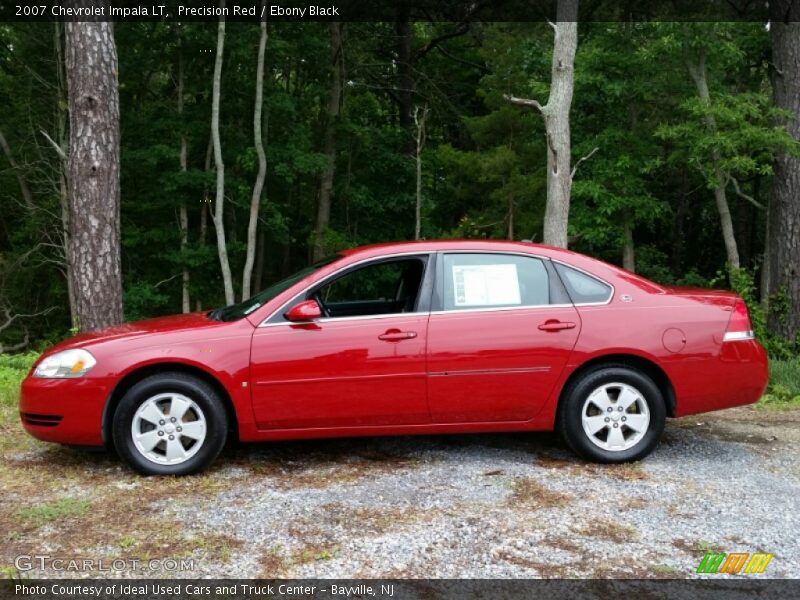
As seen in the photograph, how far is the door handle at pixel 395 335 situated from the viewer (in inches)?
189

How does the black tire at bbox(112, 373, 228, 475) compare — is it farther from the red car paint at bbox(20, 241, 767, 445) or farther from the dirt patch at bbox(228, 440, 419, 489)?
the dirt patch at bbox(228, 440, 419, 489)

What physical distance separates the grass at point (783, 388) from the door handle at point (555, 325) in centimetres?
359

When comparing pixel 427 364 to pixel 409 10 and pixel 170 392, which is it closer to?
pixel 170 392

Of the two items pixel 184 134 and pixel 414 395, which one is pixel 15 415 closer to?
pixel 414 395

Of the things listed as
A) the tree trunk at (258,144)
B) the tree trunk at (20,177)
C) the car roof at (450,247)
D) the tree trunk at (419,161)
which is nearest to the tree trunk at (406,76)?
the tree trunk at (419,161)

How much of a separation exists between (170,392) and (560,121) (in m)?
7.59

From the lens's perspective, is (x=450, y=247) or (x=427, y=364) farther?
(x=450, y=247)

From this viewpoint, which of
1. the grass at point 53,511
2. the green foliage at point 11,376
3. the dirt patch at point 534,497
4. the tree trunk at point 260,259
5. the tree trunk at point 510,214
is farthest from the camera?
the tree trunk at point 260,259

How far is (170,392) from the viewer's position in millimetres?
4645

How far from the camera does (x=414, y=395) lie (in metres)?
4.81

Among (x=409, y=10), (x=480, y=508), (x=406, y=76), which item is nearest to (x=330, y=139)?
(x=406, y=76)

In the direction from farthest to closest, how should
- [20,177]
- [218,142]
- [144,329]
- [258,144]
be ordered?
[20,177], [258,144], [218,142], [144,329]

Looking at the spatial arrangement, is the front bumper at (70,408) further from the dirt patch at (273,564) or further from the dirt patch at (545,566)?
the dirt patch at (545,566)

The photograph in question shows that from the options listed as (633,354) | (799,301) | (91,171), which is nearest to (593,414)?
(633,354)
